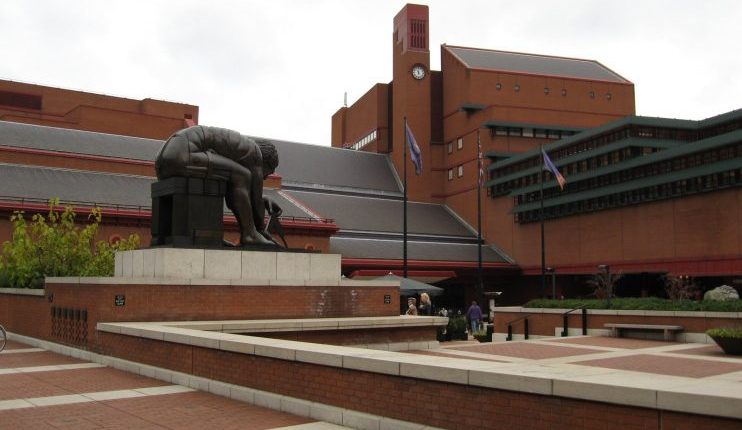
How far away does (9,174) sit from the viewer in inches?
1821

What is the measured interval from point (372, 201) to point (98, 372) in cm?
5511

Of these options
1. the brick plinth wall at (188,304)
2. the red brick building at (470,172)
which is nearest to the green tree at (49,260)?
the brick plinth wall at (188,304)

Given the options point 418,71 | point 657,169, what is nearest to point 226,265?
point 657,169

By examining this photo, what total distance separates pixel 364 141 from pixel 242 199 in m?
62.3

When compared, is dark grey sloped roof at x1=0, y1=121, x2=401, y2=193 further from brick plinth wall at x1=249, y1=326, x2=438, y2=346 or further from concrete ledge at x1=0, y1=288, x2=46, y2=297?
brick plinth wall at x1=249, y1=326, x2=438, y2=346

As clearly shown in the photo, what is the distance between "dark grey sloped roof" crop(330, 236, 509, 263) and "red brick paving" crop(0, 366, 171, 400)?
40.4 meters

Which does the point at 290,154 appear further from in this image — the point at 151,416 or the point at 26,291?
the point at 151,416

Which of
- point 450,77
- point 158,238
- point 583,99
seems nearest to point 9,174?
point 158,238

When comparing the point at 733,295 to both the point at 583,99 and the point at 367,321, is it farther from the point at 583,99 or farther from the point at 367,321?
the point at 583,99

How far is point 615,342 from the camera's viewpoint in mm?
22375

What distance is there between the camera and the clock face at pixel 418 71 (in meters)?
71.7

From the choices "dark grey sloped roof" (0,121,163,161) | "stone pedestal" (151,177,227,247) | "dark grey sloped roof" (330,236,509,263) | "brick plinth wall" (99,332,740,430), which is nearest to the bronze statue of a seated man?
"stone pedestal" (151,177,227,247)

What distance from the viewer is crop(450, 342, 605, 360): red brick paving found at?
1824cm

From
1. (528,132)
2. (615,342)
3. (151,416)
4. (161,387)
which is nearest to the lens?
(151,416)
